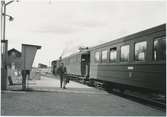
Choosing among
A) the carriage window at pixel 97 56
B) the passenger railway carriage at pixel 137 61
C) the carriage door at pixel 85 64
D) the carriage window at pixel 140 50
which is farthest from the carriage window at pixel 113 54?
the carriage door at pixel 85 64

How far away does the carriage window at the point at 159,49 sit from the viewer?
11854 millimetres

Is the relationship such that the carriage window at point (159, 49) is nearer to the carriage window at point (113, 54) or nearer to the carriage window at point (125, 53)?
the carriage window at point (125, 53)

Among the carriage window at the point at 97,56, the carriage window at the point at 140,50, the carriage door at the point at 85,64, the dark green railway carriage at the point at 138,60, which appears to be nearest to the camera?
the dark green railway carriage at the point at 138,60

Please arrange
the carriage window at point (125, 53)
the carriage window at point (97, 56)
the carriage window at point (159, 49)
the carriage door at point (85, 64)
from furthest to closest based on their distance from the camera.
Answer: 1. the carriage door at point (85, 64)
2. the carriage window at point (97, 56)
3. the carriage window at point (125, 53)
4. the carriage window at point (159, 49)

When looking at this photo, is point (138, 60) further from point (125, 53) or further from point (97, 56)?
point (97, 56)

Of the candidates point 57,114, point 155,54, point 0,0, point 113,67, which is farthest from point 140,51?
point 0,0

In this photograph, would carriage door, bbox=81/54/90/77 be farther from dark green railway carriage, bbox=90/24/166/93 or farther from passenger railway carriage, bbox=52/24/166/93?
dark green railway carriage, bbox=90/24/166/93

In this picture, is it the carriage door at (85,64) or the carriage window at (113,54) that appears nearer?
the carriage window at (113,54)

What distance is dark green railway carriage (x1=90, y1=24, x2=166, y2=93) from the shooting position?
474 inches

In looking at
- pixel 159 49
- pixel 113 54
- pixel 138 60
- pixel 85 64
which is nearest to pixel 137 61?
pixel 138 60

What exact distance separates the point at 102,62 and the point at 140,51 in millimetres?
5843

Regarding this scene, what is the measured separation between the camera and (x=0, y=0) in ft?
63.2

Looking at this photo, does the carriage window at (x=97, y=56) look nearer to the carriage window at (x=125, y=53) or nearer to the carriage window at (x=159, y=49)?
the carriage window at (x=125, y=53)

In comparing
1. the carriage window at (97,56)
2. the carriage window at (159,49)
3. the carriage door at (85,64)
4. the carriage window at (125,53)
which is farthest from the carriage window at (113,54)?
the carriage door at (85,64)
